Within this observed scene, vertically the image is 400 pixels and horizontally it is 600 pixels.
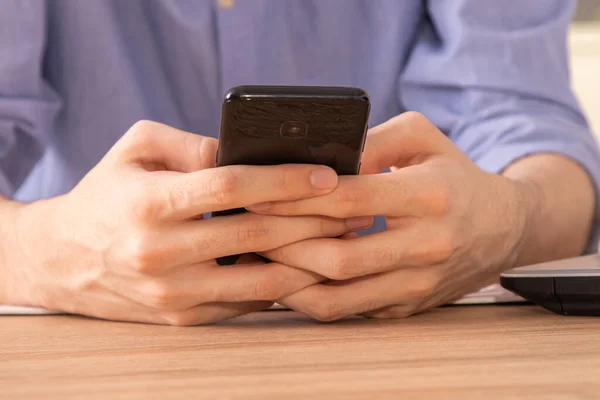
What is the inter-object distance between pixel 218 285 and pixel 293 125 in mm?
136

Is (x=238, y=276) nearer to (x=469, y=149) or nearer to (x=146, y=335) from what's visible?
(x=146, y=335)

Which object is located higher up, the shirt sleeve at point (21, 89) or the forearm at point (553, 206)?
the shirt sleeve at point (21, 89)

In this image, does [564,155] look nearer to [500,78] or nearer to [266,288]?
Result: [500,78]

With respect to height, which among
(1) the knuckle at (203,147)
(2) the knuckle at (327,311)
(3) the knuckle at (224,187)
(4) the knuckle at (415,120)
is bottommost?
(2) the knuckle at (327,311)

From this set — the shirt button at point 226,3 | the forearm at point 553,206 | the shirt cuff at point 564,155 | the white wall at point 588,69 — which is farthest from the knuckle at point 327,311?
the white wall at point 588,69

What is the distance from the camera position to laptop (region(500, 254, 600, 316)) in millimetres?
494

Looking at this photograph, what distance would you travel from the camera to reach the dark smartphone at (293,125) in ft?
1.35

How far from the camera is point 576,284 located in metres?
0.50

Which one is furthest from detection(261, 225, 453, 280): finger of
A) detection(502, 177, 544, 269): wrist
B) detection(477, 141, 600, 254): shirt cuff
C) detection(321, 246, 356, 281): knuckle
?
detection(477, 141, 600, 254): shirt cuff

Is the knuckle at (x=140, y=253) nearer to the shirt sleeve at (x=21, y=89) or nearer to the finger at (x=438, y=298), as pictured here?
the finger at (x=438, y=298)

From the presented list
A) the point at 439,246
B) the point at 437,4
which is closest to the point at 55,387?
the point at 439,246

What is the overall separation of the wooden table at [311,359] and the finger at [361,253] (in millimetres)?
42

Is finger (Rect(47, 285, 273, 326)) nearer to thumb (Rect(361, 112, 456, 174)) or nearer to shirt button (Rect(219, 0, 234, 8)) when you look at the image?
thumb (Rect(361, 112, 456, 174))

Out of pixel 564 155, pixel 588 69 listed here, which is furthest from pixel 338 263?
pixel 588 69
